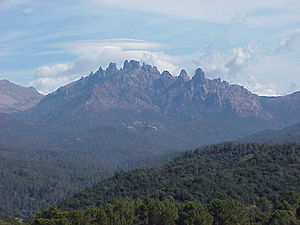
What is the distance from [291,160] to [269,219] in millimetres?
61349

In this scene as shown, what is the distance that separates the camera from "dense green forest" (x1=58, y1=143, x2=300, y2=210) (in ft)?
347

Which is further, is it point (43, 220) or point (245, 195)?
point (245, 195)

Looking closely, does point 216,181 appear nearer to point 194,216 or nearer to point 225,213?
point 225,213

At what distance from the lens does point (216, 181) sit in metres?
112

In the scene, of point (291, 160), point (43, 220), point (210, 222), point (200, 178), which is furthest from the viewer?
point (291, 160)

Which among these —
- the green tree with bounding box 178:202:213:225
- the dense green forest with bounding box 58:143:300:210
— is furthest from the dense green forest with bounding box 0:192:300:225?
the dense green forest with bounding box 58:143:300:210

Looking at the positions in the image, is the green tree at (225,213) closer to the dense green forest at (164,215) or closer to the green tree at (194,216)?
the dense green forest at (164,215)

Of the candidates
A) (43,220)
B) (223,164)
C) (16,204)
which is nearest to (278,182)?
(223,164)

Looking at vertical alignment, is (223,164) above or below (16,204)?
above

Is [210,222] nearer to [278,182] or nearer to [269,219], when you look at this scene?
[269,219]

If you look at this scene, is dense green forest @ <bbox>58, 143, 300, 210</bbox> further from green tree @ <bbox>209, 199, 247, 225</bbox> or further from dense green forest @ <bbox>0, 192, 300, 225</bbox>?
dense green forest @ <bbox>0, 192, 300, 225</bbox>

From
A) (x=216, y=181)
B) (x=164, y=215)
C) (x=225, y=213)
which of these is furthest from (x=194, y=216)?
(x=216, y=181)

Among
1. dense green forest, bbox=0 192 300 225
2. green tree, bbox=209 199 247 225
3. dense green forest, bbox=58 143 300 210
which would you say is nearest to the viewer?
dense green forest, bbox=0 192 300 225

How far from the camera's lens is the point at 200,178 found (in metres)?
114
